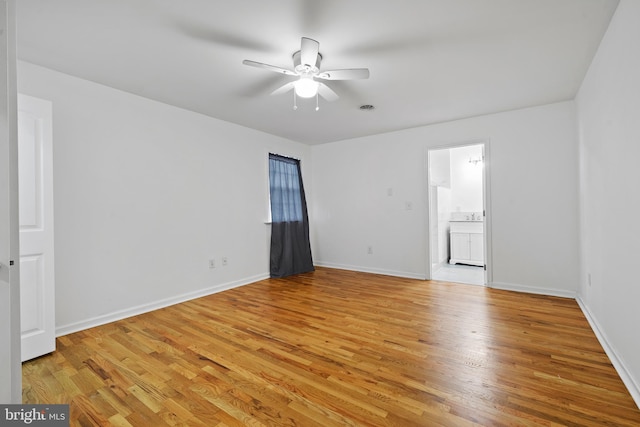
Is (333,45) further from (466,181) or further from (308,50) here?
(466,181)

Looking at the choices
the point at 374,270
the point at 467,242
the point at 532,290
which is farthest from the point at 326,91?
the point at 467,242

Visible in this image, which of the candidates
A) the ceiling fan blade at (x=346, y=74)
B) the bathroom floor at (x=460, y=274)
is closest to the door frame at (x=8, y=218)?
the ceiling fan blade at (x=346, y=74)

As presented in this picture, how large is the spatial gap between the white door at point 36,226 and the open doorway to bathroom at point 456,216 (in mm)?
4423

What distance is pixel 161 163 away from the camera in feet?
10.8

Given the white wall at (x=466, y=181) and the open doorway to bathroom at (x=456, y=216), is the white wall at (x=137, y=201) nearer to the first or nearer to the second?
the open doorway to bathroom at (x=456, y=216)

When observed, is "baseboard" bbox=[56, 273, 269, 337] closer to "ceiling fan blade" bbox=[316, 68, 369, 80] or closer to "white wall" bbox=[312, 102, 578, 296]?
"white wall" bbox=[312, 102, 578, 296]

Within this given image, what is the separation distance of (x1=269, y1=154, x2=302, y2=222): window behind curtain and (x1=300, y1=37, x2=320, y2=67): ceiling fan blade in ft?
9.02

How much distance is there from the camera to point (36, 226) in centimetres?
221

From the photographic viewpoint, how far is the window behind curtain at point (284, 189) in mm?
4715

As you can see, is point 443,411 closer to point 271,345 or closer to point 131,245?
point 271,345

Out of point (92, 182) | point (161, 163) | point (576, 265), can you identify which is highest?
point (161, 163)

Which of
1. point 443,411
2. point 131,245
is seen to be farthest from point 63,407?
point 443,411

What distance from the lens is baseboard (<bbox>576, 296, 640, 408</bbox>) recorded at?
1591 mm

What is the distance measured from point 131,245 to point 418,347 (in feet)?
9.85
